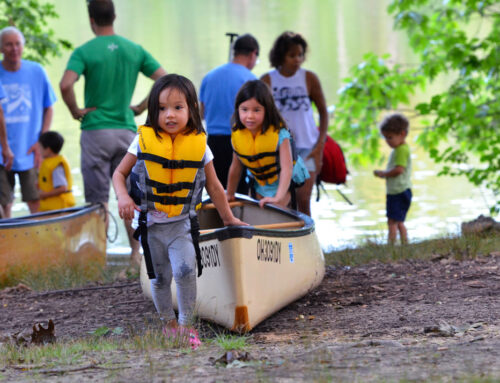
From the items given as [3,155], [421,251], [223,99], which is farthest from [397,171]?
[3,155]

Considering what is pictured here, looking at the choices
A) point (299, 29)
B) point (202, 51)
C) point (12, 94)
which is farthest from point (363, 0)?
point (12, 94)

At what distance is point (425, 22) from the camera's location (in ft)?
37.8

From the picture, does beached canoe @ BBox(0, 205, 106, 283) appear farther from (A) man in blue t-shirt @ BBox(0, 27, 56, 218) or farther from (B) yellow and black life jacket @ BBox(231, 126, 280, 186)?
(B) yellow and black life jacket @ BBox(231, 126, 280, 186)

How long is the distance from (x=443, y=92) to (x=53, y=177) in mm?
5574

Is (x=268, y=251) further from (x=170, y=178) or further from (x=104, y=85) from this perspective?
(x=104, y=85)

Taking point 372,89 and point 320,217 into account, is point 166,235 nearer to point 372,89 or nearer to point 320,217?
point 372,89

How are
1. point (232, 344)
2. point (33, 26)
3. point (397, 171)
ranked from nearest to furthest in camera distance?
point (232, 344) < point (397, 171) < point (33, 26)

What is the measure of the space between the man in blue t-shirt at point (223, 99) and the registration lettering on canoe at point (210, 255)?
2.47 metres

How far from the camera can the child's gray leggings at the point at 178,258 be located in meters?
4.79

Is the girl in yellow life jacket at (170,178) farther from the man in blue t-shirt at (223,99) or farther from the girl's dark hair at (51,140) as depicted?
the girl's dark hair at (51,140)

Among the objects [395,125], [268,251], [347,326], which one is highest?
[395,125]

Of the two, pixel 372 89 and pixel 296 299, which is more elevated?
pixel 372 89

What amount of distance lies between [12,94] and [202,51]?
91.4 feet

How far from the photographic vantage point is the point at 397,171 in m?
9.08
